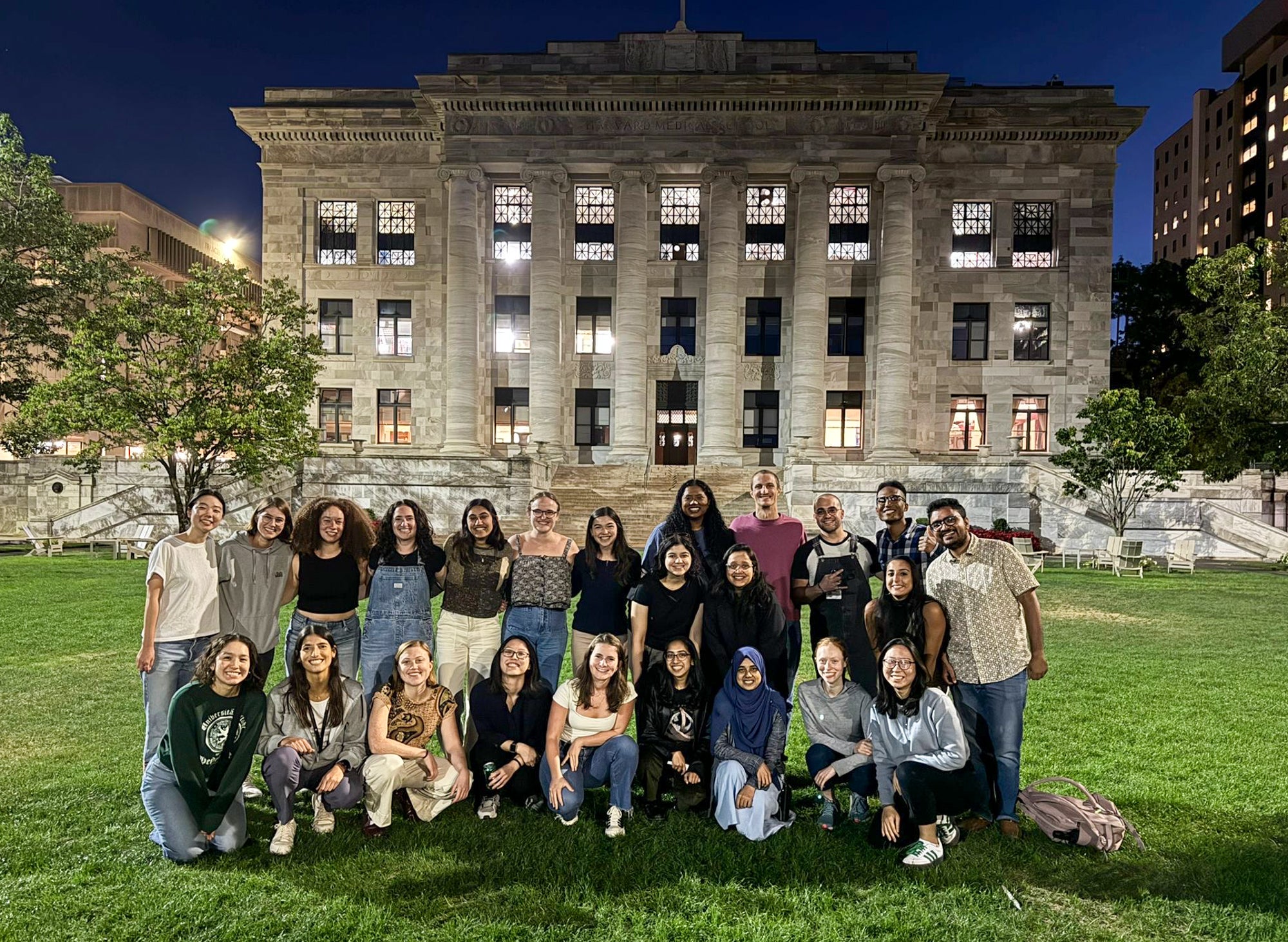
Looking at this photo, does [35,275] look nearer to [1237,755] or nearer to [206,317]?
[206,317]

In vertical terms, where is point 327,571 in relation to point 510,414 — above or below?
below

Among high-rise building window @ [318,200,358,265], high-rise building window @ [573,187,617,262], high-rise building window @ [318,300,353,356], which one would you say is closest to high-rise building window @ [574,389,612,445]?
high-rise building window @ [573,187,617,262]

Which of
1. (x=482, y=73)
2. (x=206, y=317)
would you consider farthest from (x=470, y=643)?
(x=482, y=73)

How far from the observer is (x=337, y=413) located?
40.9 meters

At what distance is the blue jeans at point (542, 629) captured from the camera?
768cm

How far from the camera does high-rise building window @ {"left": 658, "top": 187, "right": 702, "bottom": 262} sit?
130 feet

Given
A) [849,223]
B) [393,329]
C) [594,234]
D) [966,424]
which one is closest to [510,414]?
[393,329]

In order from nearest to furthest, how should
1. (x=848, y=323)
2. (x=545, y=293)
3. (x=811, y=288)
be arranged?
(x=811, y=288) → (x=545, y=293) → (x=848, y=323)

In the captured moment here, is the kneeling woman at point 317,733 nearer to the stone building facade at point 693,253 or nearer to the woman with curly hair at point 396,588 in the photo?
the woman with curly hair at point 396,588

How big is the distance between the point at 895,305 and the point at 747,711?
110 ft

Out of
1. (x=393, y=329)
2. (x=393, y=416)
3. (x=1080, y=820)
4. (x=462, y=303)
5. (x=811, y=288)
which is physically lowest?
(x=1080, y=820)

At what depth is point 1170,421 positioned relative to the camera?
87.3ft

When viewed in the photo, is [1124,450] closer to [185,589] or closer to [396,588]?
[396,588]

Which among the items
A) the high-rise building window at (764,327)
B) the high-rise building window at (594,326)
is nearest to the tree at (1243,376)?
the high-rise building window at (764,327)
